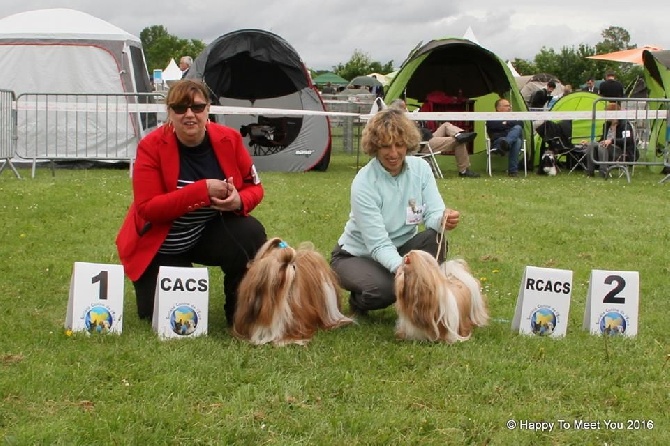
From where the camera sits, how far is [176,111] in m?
3.61

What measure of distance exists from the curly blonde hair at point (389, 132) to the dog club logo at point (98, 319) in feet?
4.40

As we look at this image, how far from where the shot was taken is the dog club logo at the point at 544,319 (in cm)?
365

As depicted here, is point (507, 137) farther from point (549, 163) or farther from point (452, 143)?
point (452, 143)

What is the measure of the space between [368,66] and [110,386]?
48.5 metres

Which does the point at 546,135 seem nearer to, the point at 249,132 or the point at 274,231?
the point at 249,132

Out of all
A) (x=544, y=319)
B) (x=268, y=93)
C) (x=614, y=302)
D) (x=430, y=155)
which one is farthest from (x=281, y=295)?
(x=268, y=93)

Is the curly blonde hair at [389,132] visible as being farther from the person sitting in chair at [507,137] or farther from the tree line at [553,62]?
the tree line at [553,62]

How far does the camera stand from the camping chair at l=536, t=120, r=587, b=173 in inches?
446

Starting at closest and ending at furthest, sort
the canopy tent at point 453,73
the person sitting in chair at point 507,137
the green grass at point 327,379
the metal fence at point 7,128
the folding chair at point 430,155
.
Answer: the green grass at point 327,379 < the metal fence at point 7,128 < the folding chair at point 430,155 < the person sitting in chair at point 507,137 < the canopy tent at point 453,73

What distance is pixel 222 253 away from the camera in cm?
385

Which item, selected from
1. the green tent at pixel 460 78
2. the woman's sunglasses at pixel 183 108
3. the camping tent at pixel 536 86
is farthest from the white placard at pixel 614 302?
the camping tent at pixel 536 86

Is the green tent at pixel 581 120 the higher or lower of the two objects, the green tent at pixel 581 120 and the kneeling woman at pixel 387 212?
the higher

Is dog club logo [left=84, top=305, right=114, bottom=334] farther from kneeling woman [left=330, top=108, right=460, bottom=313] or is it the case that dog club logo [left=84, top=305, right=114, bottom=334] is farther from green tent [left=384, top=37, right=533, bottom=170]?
green tent [left=384, top=37, right=533, bottom=170]

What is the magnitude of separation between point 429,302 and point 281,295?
0.60 metres
